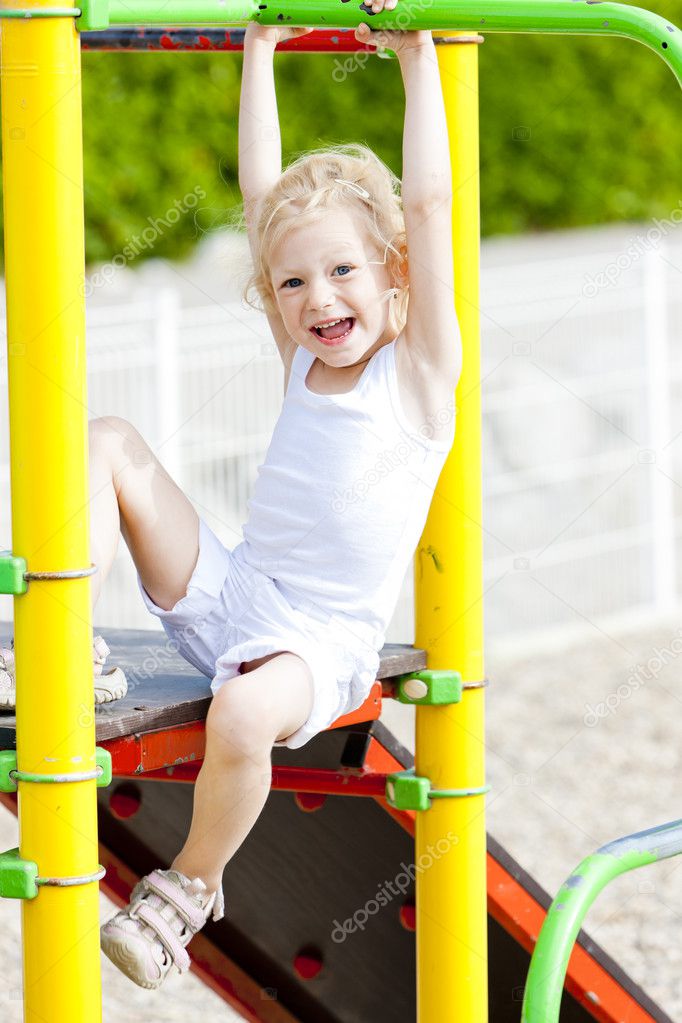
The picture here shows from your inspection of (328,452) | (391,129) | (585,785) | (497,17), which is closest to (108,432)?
(328,452)

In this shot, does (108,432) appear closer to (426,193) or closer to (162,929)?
(426,193)

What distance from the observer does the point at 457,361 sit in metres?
2.10

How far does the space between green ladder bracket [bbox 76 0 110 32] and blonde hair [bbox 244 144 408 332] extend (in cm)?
53

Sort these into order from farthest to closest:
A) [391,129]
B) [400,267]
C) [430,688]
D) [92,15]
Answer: [391,129] < [430,688] < [400,267] < [92,15]

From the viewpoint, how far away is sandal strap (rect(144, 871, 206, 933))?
6.17 ft

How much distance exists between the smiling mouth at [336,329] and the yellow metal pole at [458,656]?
26 centimetres

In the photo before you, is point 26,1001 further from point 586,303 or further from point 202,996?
point 586,303

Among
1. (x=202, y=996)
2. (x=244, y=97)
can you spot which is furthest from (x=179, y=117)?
(x=244, y=97)

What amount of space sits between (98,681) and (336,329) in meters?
0.58

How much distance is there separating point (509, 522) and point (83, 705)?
518cm

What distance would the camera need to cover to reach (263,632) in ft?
6.77

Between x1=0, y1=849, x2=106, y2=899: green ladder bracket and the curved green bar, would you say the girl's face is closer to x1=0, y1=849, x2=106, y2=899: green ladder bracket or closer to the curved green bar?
the curved green bar

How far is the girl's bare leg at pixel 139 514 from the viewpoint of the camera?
2029 millimetres

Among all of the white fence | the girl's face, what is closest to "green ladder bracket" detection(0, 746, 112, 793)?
the girl's face
